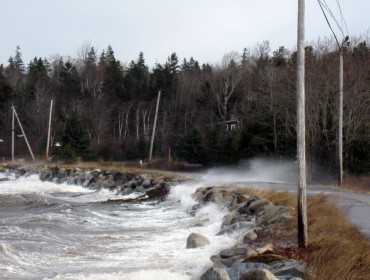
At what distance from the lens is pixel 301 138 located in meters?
9.72

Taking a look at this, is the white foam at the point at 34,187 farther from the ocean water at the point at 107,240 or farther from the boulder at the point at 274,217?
the boulder at the point at 274,217

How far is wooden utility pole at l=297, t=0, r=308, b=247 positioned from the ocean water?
191 cm

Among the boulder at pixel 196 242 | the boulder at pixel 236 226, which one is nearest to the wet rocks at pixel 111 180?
the boulder at pixel 236 226

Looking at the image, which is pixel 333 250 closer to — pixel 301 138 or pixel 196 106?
pixel 301 138

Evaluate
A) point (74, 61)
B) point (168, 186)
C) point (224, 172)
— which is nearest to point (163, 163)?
point (224, 172)

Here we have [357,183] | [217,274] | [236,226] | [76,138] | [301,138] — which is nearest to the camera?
[217,274]

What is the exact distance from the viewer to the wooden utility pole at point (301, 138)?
9305 mm

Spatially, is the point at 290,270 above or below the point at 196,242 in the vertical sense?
above

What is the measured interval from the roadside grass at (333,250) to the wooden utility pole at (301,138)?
0.33m

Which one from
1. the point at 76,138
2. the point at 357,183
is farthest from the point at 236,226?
the point at 76,138

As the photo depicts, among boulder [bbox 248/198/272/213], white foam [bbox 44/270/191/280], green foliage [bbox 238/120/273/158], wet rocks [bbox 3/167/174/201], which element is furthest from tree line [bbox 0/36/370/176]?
white foam [bbox 44/270/191/280]

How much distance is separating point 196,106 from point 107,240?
59229 millimetres

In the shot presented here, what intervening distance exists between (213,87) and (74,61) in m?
36.1

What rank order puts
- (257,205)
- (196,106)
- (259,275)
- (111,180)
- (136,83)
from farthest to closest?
(136,83), (196,106), (111,180), (257,205), (259,275)
